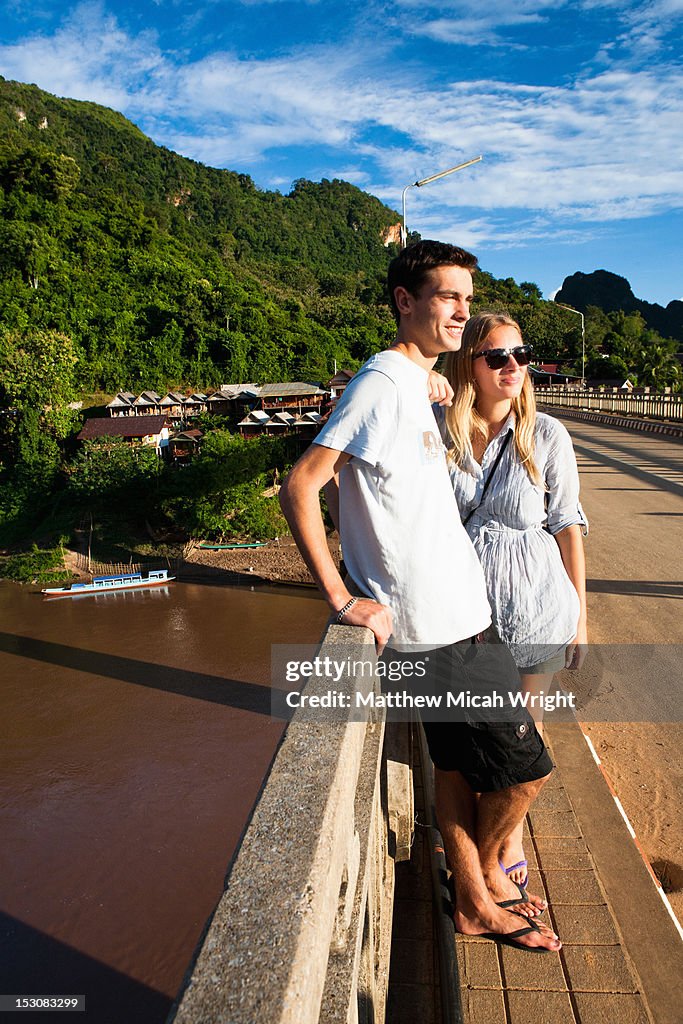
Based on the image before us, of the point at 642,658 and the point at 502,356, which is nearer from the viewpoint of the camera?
the point at 502,356

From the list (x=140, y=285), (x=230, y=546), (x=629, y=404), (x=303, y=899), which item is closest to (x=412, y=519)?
(x=303, y=899)

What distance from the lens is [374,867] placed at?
1923 mm

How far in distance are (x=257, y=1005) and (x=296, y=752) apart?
0.51m

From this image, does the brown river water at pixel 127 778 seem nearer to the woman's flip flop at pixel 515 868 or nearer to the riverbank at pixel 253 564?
the riverbank at pixel 253 564

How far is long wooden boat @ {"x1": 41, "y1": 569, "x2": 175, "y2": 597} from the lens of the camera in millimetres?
27391

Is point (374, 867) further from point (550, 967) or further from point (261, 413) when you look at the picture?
point (261, 413)

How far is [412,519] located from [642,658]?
4699 millimetres

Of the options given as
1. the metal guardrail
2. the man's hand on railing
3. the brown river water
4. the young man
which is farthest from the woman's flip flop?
the metal guardrail

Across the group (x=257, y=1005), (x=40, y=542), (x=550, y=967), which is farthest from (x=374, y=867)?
(x=40, y=542)

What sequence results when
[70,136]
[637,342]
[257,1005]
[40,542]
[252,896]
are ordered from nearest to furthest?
[257,1005] → [252,896] → [40,542] → [637,342] → [70,136]

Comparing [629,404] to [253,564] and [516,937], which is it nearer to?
[253,564]

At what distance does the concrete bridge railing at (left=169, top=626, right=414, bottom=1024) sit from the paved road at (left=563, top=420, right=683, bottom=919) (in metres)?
2.58

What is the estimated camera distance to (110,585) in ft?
89.8

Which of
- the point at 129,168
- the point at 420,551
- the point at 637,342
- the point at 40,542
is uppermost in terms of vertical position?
the point at 129,168
